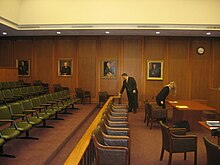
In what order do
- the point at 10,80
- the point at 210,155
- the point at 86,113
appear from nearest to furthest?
1. the point at 210,155
2. the point at 86,113
3. the point at 10,80

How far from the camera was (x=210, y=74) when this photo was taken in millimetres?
13078

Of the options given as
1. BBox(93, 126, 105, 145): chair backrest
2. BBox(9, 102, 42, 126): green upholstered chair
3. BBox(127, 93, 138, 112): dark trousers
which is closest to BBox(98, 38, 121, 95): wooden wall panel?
BBox(127, 93, 138, 112): dark trousers

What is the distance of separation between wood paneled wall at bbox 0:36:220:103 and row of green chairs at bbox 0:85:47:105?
9.23 ft

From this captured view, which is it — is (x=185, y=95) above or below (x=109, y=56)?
below

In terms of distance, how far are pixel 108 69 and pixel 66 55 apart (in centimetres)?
235

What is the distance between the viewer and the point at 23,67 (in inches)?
545

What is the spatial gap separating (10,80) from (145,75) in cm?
651

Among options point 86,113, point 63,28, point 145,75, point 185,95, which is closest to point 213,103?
point 185,95

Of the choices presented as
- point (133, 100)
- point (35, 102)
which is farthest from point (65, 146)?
point (133, 100)

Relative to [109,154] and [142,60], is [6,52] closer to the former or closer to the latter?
[142,60]

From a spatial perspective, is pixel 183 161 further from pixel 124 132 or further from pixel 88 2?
pixel 88 2

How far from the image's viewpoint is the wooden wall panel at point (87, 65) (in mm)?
13367

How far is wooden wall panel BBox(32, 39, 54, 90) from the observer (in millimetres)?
13664

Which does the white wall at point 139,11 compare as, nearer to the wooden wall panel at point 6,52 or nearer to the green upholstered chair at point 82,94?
the green upholstered chair at point 82,94
